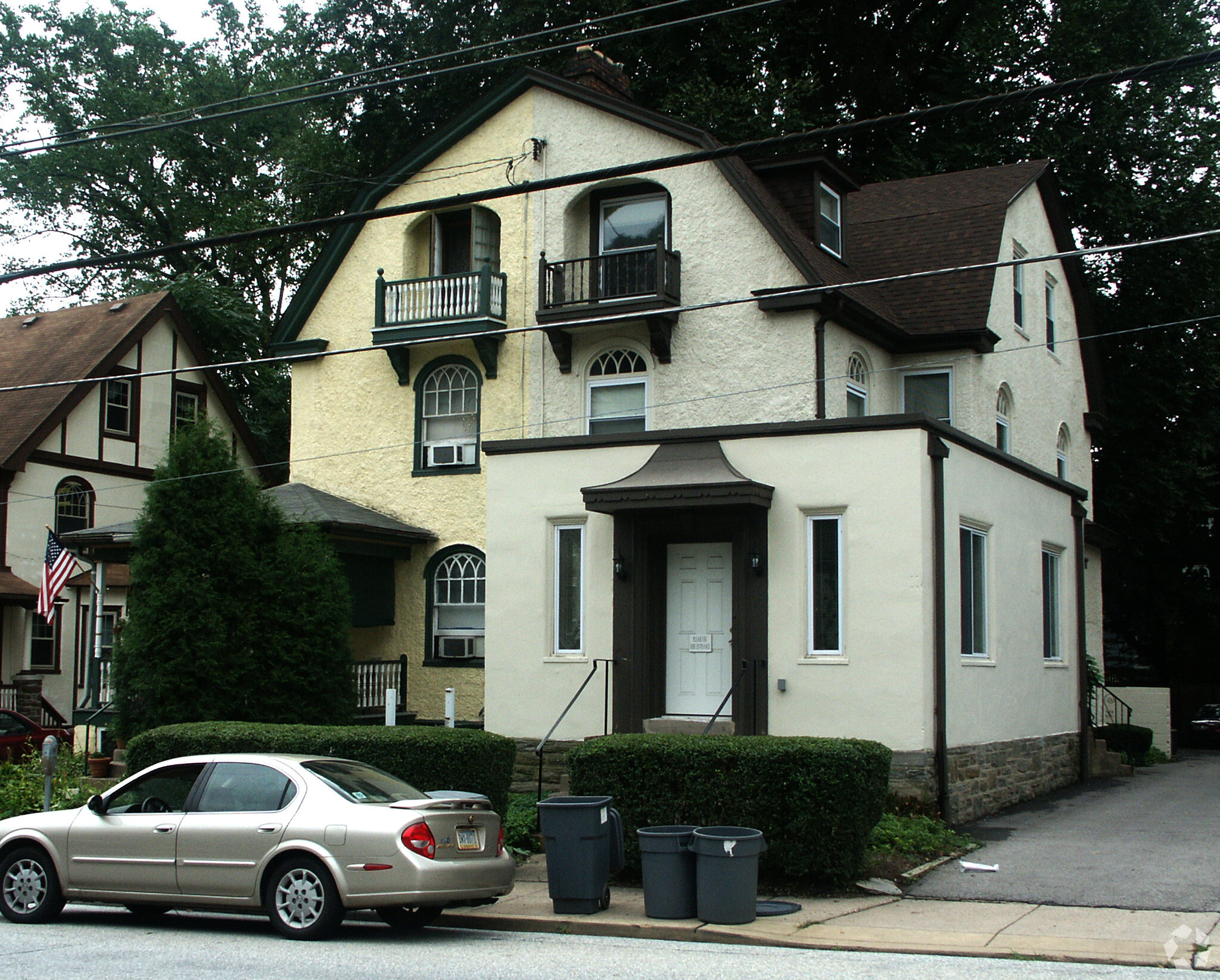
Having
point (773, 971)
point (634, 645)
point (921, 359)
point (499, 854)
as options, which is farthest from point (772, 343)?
point (773, 971)

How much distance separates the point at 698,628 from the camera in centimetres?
1658

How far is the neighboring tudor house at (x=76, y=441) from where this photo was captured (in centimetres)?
2980

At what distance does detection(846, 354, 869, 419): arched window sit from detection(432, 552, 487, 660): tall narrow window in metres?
6.62

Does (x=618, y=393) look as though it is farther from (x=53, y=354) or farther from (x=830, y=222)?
(x=53, y=354)

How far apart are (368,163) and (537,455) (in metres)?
17.3

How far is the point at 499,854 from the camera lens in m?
10.8

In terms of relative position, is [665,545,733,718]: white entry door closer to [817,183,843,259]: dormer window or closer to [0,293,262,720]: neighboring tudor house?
[817,183,843,259]: dormer window

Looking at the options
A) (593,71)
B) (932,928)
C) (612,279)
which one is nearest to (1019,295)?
(612,279)

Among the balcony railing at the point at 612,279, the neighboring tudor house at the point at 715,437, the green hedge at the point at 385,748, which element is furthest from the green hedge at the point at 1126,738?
the green hedge at the point at 385,748

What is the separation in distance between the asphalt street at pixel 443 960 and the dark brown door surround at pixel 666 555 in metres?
5.62

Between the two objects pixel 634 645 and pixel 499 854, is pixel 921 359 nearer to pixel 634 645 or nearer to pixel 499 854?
pixel 634 645

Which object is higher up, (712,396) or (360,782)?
(712,396)

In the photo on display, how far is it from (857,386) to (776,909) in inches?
475

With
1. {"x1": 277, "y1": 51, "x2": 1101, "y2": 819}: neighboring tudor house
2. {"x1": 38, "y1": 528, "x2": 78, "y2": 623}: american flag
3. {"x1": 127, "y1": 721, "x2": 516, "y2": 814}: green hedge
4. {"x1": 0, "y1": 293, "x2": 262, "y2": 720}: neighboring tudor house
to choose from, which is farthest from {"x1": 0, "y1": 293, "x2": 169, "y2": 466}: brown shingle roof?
{"x1": 127, "y1": 721, "x2": 516, "y2": 814}: green hedge
